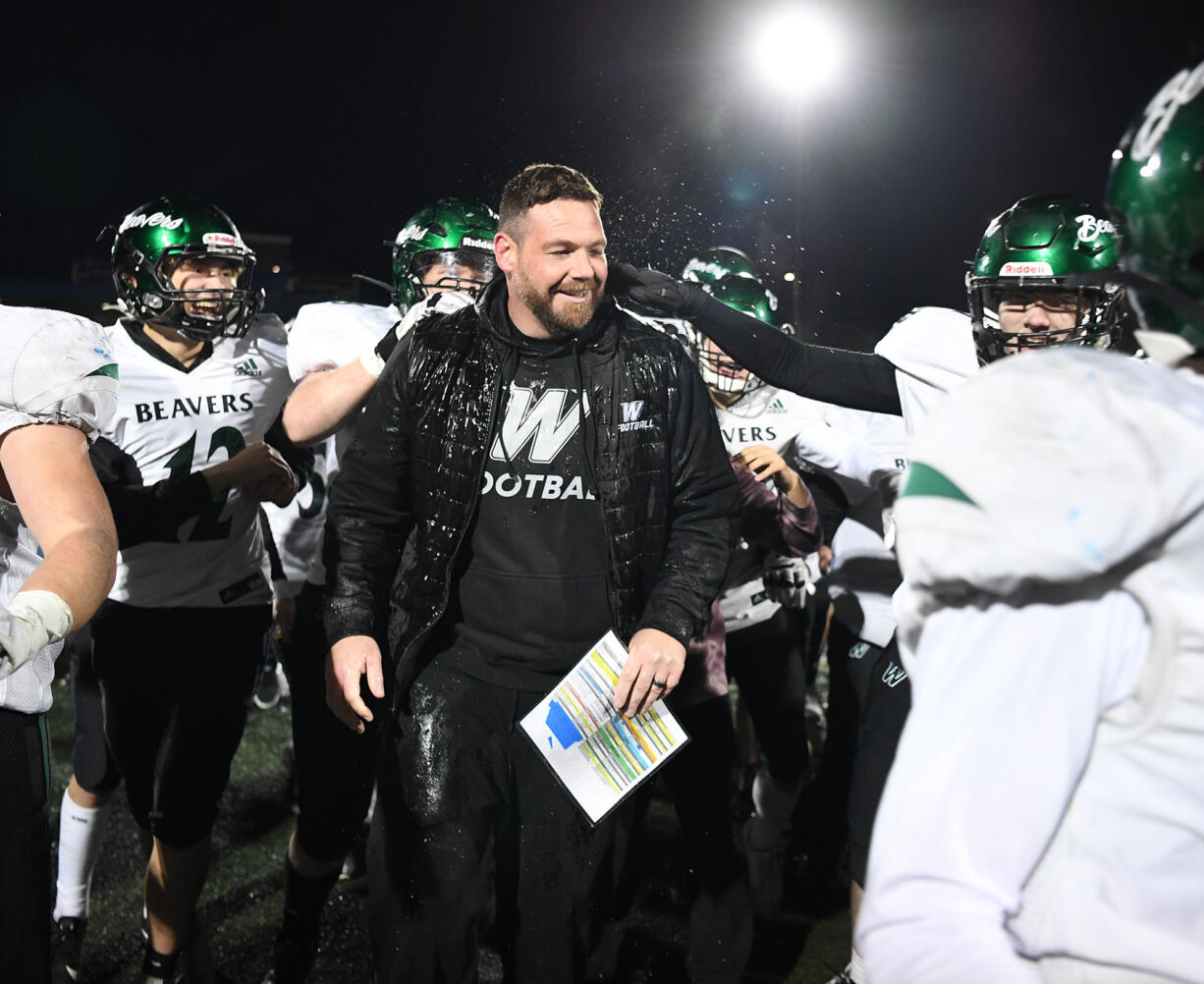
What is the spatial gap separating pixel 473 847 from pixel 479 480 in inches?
33.7

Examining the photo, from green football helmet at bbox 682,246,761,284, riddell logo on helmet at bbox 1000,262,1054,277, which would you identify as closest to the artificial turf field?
riddell logo on helmet at bbox 1000,262,1054,277

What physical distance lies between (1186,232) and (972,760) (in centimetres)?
57

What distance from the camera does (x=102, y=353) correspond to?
2.08 meters

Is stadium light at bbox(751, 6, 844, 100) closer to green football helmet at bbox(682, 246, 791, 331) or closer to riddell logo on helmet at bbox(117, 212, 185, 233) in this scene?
green football helmet at bbox(682, 246, 791, 331)

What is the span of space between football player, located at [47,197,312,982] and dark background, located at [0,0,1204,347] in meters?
2.06

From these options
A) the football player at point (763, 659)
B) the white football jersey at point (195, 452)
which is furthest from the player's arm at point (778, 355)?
the white football jersey at point (195, 452)

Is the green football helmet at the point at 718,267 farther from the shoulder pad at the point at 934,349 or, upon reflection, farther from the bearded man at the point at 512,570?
the bearded man at the point at 512,570

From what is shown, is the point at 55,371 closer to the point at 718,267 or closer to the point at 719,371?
the point at 719,371

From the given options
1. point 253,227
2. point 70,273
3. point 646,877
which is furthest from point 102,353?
point 70,273

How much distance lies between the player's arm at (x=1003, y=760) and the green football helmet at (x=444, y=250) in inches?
127

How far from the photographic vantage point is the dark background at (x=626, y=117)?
766cm

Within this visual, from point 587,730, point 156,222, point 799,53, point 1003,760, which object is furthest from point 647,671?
point 799,53

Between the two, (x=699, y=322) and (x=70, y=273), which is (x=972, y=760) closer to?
(x=699, y=322)

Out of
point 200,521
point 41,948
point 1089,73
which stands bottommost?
point 41,948
